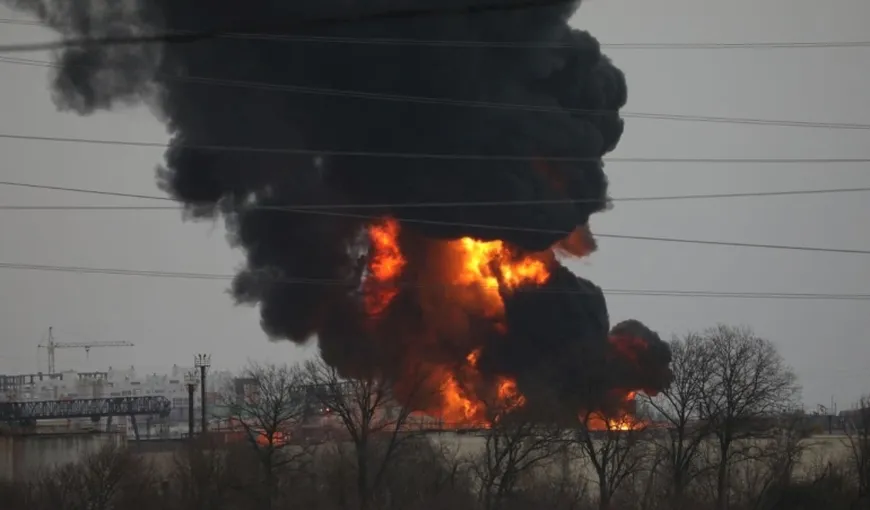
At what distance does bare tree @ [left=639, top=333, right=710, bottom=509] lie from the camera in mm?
56469

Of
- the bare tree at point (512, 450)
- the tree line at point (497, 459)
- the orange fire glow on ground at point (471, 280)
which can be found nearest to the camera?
the tree line at point (497, 459)

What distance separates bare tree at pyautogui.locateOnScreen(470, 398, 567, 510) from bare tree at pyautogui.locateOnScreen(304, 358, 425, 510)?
4.09 m

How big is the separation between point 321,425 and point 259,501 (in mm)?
16267

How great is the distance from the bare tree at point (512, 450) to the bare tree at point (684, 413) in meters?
5.54

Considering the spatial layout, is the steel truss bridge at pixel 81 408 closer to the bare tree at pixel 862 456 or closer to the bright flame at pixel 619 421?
the bright flame at pixel 619 421

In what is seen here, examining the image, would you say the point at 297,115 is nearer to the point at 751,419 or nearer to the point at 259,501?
the point at 259,501

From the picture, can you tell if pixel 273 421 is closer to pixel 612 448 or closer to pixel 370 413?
pixel 370 413

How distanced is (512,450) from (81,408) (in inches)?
1967

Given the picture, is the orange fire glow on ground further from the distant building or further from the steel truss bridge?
the distant building

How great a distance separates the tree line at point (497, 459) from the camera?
4819 cm

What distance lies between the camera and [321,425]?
211 ft

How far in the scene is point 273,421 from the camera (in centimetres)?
5794

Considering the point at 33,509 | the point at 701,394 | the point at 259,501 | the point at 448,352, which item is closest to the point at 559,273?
the point at 448,352

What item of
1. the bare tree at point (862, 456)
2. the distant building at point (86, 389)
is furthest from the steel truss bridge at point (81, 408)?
the bare tree at point (862, 456)
